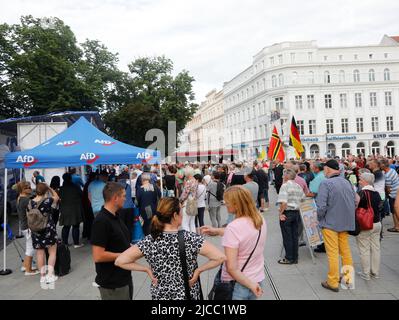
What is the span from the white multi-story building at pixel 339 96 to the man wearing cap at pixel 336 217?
4913 cm

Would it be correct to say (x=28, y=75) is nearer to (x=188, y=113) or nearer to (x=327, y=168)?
(x=188, y=113)

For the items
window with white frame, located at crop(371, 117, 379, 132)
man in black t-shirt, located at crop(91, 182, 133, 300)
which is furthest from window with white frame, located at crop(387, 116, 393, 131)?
man in black t-shirt, located at crop(91, 182, 133, 300)

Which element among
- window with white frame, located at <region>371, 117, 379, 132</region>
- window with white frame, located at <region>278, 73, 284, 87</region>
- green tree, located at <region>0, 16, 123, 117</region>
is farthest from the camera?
window with white frame, located at <region>278, 73, 284, 87</region>

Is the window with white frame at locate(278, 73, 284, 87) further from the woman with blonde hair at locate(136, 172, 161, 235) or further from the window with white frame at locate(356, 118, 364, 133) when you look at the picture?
the woman with blonde hair at locate(136, 172, 161, 235)

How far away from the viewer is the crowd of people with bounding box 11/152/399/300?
2.67m

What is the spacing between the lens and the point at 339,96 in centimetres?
5428

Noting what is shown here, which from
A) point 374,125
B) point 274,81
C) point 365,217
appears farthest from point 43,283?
point 374,125

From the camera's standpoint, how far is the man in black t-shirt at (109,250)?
311 centimetres

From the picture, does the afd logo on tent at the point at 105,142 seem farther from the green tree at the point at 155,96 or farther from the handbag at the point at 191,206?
the green tree at the point at 155,96

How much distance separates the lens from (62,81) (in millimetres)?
27375
